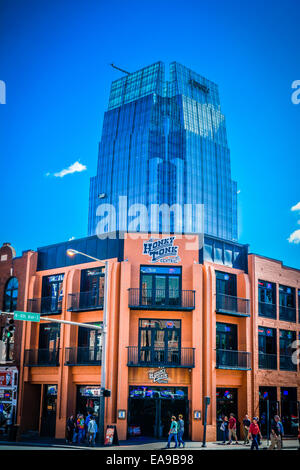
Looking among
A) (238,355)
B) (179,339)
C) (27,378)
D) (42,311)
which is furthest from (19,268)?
(238,355)

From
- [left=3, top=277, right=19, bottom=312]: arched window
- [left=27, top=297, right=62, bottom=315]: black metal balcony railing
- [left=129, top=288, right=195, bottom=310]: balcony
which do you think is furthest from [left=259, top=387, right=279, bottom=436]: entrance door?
[left=3, top=277, right=19, bottom=312]: arched window

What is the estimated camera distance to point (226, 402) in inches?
1441

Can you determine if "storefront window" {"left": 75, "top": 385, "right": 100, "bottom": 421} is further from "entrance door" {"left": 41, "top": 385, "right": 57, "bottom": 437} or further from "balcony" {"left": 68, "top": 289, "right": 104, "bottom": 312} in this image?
"balcony" {"left": 68, "top": 289, "right": 104, "bottom": 312}

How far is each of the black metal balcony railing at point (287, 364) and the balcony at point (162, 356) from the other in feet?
30.4

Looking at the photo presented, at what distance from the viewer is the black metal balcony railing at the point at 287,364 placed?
133ft

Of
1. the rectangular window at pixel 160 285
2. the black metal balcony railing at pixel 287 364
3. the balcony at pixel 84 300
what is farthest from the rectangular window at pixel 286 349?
the balcony at pixel 84 300

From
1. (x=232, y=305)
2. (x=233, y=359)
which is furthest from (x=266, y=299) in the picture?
(x=233, y=359)

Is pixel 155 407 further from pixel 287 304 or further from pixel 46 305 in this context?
pixel 287 304

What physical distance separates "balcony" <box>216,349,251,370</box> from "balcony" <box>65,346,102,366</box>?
24.6 feet

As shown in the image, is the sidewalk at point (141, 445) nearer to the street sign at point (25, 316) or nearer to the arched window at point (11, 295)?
the street sign at point (25, 316)

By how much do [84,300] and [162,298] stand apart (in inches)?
215
